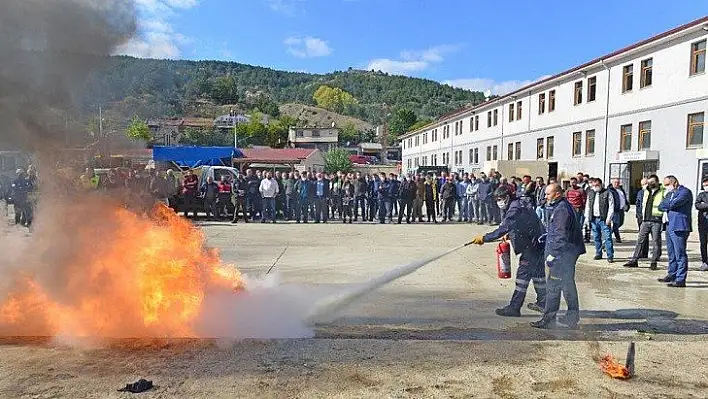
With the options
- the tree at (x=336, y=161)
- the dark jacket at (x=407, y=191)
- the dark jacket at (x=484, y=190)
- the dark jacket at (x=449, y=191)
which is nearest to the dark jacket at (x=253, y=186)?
the dark jacket at (x=407, y=191)

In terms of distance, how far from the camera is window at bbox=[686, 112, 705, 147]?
21719 mm

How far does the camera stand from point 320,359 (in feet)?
15.9

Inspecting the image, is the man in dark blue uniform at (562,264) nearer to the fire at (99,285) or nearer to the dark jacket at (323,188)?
the fire at (99,285)

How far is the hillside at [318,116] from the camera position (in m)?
154

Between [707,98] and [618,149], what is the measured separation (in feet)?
20.1

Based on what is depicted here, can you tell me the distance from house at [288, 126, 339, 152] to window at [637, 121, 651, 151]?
7588 centimetres

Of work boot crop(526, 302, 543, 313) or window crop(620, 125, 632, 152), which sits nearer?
work boot crop(526, 302, 543, 313)

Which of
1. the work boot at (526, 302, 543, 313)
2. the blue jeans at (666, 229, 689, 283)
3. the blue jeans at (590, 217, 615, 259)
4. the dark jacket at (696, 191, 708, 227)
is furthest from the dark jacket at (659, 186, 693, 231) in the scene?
the work boot at (526, 302, 543, 313)

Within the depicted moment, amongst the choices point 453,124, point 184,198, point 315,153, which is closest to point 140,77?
point 184,198

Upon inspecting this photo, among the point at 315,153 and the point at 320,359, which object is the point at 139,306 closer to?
the point at 320,359

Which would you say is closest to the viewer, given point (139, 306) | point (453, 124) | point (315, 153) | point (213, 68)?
point (139, 306)

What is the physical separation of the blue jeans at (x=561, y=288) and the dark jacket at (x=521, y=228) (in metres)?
0.53

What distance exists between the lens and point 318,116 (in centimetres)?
16212

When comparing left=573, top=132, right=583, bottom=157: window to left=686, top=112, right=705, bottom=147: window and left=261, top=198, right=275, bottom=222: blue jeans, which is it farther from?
left=261, top=198, right=275, bottom=222: blue jeans
